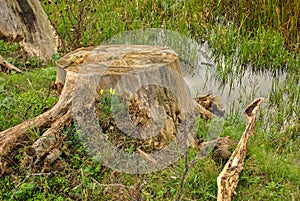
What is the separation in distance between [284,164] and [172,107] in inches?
37.2

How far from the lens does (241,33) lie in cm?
604

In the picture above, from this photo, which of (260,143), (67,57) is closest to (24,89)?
(67,57)

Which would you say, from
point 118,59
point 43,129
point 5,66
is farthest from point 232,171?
point 5,66

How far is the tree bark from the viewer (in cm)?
523

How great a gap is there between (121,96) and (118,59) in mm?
284

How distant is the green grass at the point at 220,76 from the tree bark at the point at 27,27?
139 mm

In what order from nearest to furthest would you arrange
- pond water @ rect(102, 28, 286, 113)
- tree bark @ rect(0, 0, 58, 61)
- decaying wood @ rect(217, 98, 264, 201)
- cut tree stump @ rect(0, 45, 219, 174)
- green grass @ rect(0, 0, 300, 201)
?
decaying wood @ rect(217, 98, 264, 201) → green grass @ rect(0, 0, 300, 201) → cut tree stump @ rect(0, 45, 219, 174) → pond water @ rect(102, 28, 286, 113) → tree bark @ rect(0, 0, 58, 61)

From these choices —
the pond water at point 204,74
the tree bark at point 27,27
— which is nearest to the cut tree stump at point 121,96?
the pond water at point 204,74

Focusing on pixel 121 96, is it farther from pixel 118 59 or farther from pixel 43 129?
pixel 43 129

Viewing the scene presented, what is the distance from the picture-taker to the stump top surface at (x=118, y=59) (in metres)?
3.54

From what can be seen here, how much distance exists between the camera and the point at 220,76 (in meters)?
5.25

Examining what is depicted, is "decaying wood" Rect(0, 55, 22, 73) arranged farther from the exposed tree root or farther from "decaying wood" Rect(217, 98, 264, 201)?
"decaying wood" Rect(217, 98, 264, 201)

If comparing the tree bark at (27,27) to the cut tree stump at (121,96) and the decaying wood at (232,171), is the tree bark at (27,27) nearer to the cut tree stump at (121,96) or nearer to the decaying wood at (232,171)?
the cut tree stump at (121,96)

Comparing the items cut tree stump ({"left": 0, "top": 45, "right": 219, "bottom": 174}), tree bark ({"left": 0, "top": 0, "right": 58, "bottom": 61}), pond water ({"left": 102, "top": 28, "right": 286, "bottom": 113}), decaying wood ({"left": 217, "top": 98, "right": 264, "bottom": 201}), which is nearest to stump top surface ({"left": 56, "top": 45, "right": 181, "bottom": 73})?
cut tree stump ({"left": 0, "top": 45, "right": 219, "bottom": 174})
